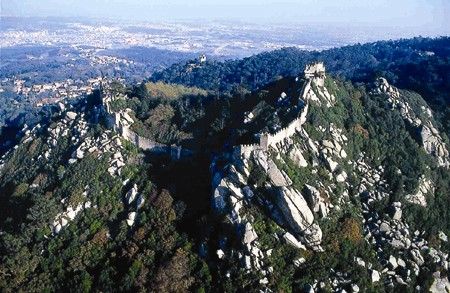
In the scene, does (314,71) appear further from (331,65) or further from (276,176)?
(331,65)

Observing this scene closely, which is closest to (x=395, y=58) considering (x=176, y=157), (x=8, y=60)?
(x=176, y=157)

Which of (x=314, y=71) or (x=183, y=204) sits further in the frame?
(x=314, y=71)

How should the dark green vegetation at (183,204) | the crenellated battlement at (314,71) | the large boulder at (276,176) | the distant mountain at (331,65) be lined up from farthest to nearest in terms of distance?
1. the distant mountain at (331,65)
2. the crenellated battlement at (314,71)
3. the large boulder at (276,176)
4. the dark green vegetation at (183,204)

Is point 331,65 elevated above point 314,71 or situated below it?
below

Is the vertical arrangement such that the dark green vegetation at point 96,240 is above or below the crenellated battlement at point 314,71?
below

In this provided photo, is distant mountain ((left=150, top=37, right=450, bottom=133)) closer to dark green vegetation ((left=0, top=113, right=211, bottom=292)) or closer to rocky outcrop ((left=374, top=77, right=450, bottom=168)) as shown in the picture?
rocky outcrop ((left=374, top=77, right=450, bottom=168))

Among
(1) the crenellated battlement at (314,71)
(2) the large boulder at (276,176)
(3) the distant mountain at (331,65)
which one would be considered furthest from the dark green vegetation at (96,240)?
(3) the distant mountain at (331,65)

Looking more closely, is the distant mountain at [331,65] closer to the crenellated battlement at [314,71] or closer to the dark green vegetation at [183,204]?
the crenellated battlement at [314,71]

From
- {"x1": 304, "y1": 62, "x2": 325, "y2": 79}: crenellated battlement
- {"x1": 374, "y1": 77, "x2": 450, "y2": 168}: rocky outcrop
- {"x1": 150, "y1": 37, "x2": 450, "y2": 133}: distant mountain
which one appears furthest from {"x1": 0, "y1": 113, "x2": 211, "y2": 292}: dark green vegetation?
{"x1": 150, "y1": 37, "x2": 450, "y2": 133}: distant mountain

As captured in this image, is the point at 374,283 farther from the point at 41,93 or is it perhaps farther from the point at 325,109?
the point at 41,93

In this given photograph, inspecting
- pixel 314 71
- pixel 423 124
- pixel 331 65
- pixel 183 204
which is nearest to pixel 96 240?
pixel 183 204

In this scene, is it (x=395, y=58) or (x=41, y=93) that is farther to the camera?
(x=41, y=93)
